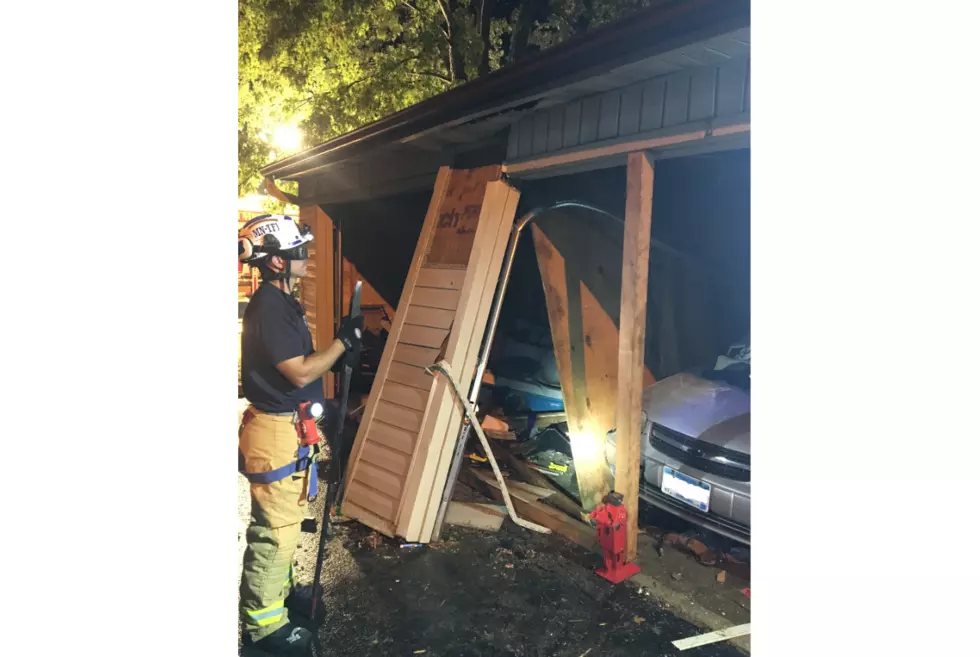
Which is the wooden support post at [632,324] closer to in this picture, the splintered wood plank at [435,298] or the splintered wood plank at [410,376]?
the splintered wood plank at [435,298]

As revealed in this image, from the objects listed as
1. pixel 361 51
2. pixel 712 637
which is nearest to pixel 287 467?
pixel 712 637

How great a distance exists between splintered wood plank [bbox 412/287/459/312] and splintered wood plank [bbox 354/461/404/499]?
1347 mm

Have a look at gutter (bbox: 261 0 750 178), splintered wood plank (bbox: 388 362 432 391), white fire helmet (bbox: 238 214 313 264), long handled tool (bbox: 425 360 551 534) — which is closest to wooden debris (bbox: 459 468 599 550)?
long handled tool (bbox: 425 360 551 534)

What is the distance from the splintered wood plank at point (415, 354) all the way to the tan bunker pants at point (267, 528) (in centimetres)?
160

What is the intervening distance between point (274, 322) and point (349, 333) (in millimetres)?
409

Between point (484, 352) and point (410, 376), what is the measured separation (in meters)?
0.66

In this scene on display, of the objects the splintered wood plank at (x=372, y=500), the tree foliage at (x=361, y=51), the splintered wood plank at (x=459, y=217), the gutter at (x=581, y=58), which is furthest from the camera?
the tree foliage at (x=361, y=51)

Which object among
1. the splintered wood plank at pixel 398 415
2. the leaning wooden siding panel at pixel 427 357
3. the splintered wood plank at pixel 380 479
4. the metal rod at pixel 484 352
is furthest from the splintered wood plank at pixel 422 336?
the splintered wood plank at pixel 380 479

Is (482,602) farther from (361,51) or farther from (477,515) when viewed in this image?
(361,51)

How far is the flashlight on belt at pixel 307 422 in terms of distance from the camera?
3008mm

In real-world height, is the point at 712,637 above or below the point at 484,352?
below

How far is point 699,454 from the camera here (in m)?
3.66

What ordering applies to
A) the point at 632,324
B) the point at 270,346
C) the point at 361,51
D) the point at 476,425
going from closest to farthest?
the point at 270,346
the point at 632,324
the point at 476,425
the point at 361,51
